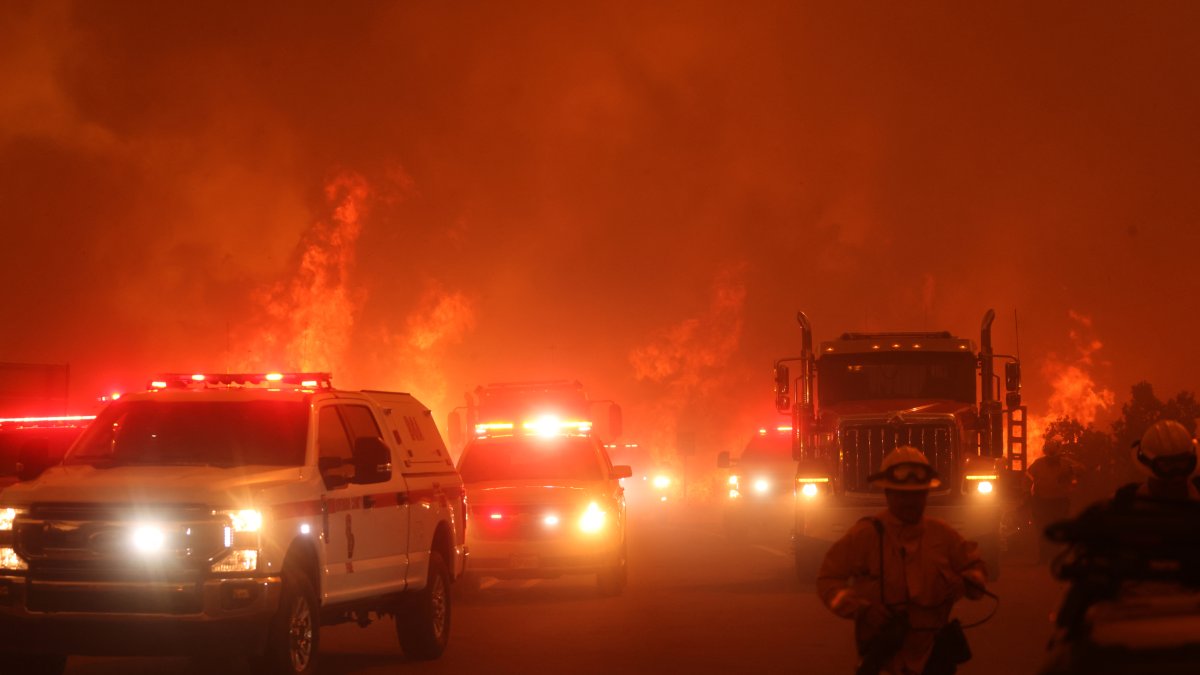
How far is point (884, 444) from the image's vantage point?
75.9 feet

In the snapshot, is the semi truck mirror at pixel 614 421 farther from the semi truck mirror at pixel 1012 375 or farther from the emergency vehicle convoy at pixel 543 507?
the emergency vehicle convoy at pixel 543 507

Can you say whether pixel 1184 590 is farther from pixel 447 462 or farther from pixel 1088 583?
pixel 447 462

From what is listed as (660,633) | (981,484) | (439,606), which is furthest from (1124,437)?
(439,606)

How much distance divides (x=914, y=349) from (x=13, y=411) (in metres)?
12.8

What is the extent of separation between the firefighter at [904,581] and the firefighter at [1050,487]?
19.0 metres

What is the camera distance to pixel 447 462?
54.1 ft

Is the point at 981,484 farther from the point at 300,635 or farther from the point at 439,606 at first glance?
the point at 300,635

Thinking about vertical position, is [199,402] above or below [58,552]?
above

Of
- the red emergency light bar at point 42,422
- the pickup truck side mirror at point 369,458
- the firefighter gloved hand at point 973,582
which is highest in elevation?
the red emergency light bar at point 42,422

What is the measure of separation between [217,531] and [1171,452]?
5991 mm

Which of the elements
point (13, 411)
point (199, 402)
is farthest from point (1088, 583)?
point (13, 411)

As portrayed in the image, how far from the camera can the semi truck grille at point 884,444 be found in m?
23.0

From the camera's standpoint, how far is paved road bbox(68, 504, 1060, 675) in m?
14.3

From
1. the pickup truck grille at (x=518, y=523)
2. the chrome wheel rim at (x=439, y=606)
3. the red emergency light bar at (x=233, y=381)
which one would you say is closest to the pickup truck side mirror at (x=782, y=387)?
the pickup truck grille at (x=518, y=523)
